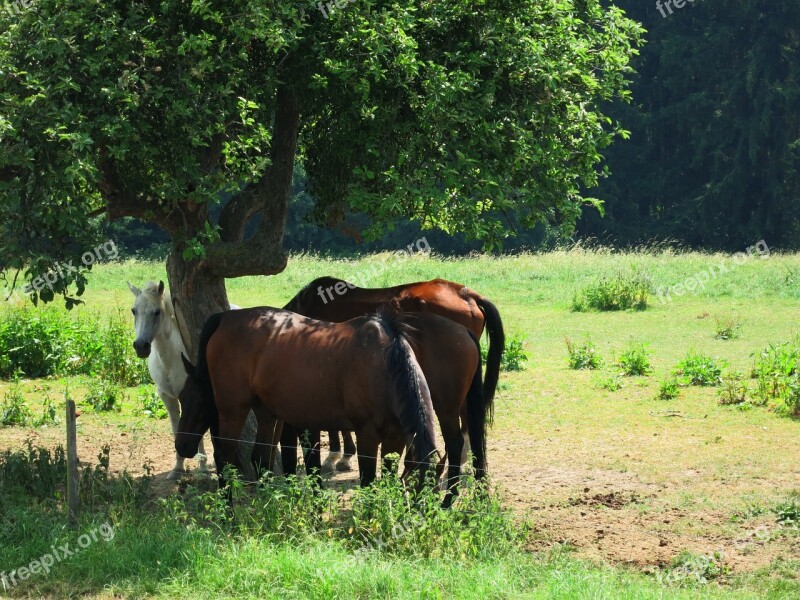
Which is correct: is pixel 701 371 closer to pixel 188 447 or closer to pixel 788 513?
pixel 788 513

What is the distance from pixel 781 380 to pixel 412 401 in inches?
294

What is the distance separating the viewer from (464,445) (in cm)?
993

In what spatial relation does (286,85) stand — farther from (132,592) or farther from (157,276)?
(157,276)

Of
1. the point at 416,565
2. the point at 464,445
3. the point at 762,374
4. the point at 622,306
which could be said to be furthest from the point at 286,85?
the point at 622,306

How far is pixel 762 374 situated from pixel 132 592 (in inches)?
380

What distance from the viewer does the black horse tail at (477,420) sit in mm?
9445

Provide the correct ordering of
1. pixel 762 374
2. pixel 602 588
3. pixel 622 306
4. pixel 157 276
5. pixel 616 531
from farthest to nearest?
pixel 157 276 → pixel 622 306 → pixel 762 374 → pixel 616 531 → pixel 602 588

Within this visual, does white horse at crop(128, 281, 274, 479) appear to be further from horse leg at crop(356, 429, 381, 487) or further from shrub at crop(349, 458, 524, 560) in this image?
shrub at crop(349, 458, 524, 560)

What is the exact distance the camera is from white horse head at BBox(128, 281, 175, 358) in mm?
10078

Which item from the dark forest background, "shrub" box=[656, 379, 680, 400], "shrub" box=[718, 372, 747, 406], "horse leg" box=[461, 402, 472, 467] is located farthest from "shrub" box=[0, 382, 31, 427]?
the dark forest background

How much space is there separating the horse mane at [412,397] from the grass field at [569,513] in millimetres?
945

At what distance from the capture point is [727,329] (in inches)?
756

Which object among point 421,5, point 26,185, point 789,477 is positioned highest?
point 421,5

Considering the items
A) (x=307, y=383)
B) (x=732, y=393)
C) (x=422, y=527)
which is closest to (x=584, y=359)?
(x=732, y=393)
